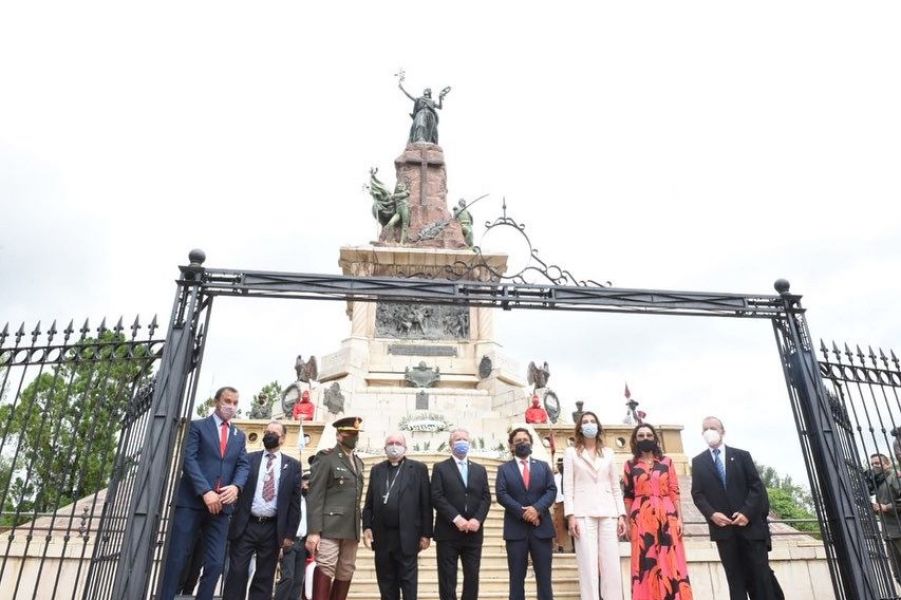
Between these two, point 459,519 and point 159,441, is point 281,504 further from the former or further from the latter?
point 459,519

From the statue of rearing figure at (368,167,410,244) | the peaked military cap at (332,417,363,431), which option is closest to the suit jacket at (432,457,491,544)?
the peaked military cap at (332,417,363,431)

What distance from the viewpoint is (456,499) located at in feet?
20.2

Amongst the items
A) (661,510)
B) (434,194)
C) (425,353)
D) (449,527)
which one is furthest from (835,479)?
(434,194)

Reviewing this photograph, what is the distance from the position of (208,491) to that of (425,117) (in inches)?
1014

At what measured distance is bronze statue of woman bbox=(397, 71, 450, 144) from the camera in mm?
28797

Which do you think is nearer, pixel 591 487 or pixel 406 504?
pixel 406 504

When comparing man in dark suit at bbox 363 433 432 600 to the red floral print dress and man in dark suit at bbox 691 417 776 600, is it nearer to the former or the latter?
the red floral print dress

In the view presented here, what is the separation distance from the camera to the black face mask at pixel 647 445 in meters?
6.15

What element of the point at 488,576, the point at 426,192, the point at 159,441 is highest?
the point at 426,192

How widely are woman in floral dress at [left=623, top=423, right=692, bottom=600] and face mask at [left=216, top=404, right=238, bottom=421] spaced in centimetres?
389

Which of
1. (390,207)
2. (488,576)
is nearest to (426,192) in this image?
(390,207)

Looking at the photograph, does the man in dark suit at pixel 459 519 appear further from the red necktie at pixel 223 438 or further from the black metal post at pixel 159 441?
the black metal post at pixel 159 441

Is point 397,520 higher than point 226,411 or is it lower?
lower

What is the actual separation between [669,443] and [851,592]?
11579mm
